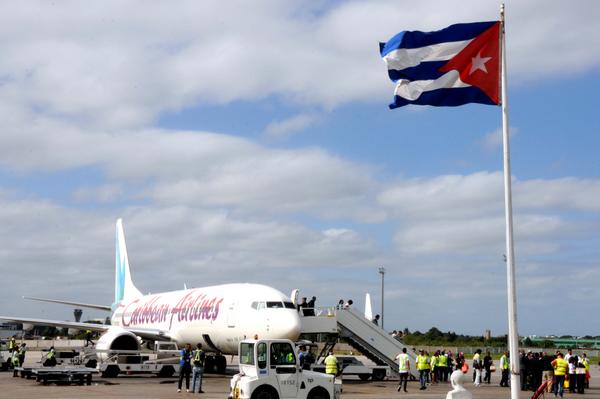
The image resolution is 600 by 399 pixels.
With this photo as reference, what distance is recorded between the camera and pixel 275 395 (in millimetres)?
16156

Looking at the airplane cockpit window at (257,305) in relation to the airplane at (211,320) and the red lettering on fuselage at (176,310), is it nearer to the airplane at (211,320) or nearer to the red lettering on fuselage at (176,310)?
the airplane at (211,320)

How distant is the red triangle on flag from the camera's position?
14492 mm

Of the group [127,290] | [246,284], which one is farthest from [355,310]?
[127,290]

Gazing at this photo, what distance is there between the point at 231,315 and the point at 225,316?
0.52m

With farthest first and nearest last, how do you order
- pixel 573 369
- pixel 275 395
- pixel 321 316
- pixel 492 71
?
pixel 321 316, pixel 573 369, pixel 275 395, pixel 492 71

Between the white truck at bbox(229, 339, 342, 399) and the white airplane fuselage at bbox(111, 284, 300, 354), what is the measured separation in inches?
432

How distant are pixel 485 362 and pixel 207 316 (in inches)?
474

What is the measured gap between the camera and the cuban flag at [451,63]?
47.6ft

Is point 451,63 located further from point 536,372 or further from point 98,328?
point 98,328

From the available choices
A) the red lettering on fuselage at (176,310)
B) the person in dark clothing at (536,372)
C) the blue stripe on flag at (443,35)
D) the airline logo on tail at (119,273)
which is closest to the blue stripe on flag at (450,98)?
the blue stripe on flag at (443,35)

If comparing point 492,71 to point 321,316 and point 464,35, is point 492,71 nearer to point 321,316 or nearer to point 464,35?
point 464,35

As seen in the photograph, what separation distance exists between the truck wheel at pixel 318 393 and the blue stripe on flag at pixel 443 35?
7550 mm

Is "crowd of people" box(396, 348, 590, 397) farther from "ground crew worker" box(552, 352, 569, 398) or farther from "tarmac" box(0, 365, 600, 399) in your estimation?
"tarmac" box(0, 365, 600, 399)

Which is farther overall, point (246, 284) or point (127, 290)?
point (127, 290)
